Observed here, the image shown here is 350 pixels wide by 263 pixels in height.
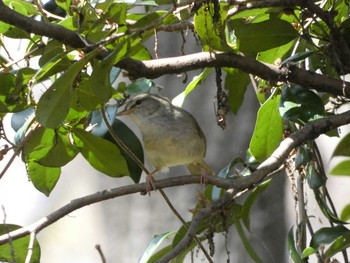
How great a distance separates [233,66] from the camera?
1.98 m

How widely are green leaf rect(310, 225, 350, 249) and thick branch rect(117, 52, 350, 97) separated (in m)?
0.44

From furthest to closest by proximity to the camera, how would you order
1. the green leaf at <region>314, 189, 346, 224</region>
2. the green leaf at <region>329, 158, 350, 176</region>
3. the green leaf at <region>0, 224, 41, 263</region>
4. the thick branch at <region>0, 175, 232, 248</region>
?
the green leaf at <region>329, 158, 350, 176</region>, the green leaf at <region>314, 189, 346, 224</region>, the green leaf at <region>0, 224, 41, 263</region>, the thick branch at <region>0, 175, 232, 248</region>

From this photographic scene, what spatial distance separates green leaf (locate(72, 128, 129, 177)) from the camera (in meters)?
2.30

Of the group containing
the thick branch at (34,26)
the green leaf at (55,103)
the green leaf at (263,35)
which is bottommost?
the green leaf at (55,103)

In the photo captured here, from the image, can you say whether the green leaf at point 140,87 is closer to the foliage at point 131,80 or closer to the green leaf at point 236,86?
the foliage at point 131,80

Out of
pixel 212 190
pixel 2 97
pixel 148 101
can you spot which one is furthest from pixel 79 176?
pixel 2 97

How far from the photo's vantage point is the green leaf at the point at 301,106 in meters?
2.17

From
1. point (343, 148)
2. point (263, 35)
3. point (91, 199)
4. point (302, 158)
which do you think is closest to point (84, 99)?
point (91, 199)

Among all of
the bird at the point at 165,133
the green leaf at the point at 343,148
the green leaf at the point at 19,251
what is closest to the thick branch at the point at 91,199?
the green leaf at the point at 19,251

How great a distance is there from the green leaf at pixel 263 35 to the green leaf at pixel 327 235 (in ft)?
1.84

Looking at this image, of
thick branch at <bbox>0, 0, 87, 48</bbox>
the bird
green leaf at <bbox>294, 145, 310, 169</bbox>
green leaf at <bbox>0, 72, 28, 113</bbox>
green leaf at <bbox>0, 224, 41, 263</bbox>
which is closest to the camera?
thick branch at <bbox>0, 0, 87, 48</bbox>

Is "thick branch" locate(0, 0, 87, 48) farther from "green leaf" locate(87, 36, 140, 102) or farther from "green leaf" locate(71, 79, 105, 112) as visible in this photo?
Result: "green leaf" locate(71, 79, 105, 112)

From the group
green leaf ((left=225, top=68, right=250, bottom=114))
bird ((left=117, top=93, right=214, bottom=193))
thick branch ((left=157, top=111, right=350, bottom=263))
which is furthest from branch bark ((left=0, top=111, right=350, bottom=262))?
bird ((left=117, top=93, right=214, bottom=193))

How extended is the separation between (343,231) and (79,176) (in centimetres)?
274
